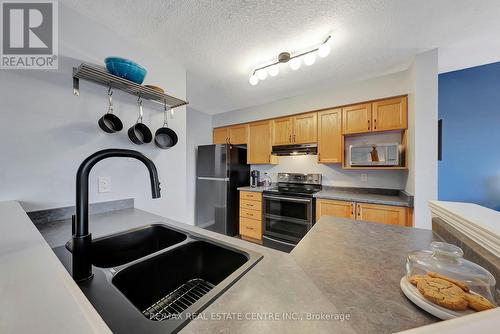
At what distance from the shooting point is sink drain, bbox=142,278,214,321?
0.72 meters

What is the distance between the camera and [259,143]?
129 inches

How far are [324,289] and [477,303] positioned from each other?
344mm

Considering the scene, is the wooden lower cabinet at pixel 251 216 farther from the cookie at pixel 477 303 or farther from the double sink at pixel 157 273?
the cookie at pixel 477 303

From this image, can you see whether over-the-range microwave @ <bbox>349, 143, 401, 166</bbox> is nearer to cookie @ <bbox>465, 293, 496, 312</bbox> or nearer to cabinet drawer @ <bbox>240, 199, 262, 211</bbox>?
cabinet drawer @ <bbox>240, 199, 262, 211</bbox>

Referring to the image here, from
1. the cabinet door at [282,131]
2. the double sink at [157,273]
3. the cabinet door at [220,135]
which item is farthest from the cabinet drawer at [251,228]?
the double sink at [157,273]

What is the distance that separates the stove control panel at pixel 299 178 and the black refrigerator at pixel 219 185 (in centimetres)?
74

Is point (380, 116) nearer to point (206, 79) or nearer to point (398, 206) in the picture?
point (398, 206)

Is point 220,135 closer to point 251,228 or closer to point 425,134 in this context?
point 251,228

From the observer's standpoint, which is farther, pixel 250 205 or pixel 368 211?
pixel 250 205

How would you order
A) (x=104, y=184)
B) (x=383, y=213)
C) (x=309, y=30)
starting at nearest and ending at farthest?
(x=104, y=184) < (x=309, y=30) < (x=383, y=213)

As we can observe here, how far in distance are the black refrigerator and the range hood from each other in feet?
2.42

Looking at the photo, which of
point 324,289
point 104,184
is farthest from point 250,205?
point 324,289

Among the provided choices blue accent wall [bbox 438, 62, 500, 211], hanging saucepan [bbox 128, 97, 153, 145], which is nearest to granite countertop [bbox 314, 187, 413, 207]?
blue accent wall [bbox 438, 62, 500, 211]

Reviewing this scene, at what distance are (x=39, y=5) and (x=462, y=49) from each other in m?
3.52
